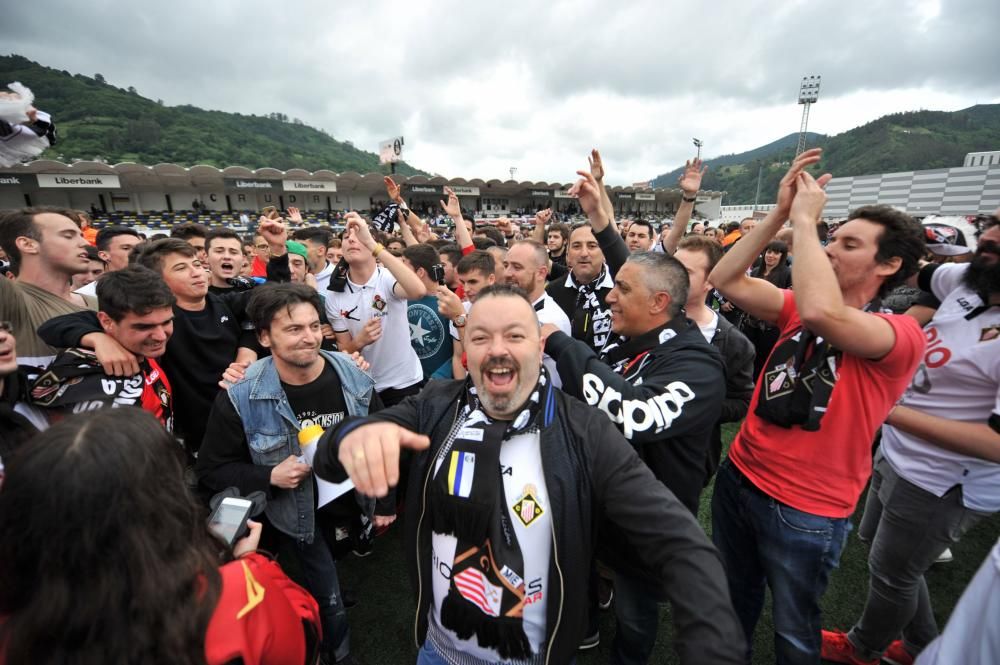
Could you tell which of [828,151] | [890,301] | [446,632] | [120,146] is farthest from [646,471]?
[828,151]

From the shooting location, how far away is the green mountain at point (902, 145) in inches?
2420

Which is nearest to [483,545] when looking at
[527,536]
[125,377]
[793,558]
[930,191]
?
[527,536]

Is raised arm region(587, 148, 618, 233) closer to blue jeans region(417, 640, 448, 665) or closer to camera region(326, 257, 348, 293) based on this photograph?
camera region(326, 257, 348, 293)

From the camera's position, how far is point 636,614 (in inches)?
79.7

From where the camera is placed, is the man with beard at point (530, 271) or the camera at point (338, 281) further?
the camera at point (338, 281)

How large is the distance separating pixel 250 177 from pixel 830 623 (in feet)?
111

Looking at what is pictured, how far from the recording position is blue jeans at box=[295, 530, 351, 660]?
232 centimetres

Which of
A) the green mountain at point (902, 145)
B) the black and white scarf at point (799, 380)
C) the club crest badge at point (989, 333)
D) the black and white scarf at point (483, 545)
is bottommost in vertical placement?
the black and white scarf at point (483, 545)

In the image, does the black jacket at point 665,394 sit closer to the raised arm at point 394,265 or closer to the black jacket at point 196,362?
the raised arm at point 394,265

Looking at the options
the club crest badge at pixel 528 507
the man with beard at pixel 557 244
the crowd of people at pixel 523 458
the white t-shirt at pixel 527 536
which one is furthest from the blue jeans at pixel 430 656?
the man with beard at pixel 557 244

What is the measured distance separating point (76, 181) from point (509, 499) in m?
33.9

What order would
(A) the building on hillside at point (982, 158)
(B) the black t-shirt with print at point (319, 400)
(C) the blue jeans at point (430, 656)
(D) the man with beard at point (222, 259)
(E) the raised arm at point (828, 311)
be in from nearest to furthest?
(E) the raised arm at point (828, 311) < (C) the blue jeans at point (430, 656) < (B) the black t-shirt with print at point (319, 400) < (D) the man with beard at point (222, 259) < (A) the building on hillside at point (982, 158)

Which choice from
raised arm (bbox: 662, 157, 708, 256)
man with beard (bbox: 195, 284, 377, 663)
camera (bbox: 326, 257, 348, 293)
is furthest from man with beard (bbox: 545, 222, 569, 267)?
man with beard (bbox: 195, 284, 377, 663)

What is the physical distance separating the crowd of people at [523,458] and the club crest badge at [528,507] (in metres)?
0.01
